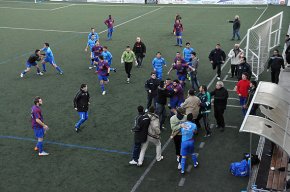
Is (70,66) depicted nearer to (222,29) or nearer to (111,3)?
(222,29)

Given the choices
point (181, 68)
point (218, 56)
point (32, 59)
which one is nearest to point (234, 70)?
point (218, 56)

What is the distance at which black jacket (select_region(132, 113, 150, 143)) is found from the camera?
36.5 ft

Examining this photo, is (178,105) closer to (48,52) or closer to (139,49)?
(139,49)

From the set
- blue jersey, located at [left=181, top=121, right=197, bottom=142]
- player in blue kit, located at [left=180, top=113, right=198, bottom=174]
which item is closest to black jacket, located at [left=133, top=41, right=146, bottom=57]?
player in blue kit, located at [left=180, top=113, right=198, bottom=174]

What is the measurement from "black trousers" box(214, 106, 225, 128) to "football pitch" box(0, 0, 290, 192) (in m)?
0.36

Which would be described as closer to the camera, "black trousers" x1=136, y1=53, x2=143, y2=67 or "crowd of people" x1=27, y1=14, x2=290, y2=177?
"crowd of people" x1=27, y1=14, x2=290, y2=177

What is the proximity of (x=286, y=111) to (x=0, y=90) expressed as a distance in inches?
541

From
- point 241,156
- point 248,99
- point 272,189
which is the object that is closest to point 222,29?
point 248,99

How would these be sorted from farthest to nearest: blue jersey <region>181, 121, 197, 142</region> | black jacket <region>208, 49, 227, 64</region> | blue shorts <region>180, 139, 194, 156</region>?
1. black jacket <region>208, 49, 227, 64</region>
2. blue shorts <region>180, 139, 194, 156</region>
3. blue jersey <region>181, 121, 197, 142</region>

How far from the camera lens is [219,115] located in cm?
1349

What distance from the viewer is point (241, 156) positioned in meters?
11.9

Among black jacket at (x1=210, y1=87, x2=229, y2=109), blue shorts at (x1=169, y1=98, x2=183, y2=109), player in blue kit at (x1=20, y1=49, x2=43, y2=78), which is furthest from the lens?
player in blue kit at (x1=20, y1=49, x2=43, y2=78)

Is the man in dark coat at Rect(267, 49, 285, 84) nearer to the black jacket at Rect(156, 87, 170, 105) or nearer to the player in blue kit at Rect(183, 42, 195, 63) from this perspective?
the player in blue kit at Rect(183, 42, 195, 63)

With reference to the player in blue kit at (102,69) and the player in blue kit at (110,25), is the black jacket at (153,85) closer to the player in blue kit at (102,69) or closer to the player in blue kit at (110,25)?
the player in blue kit at (102,69)
